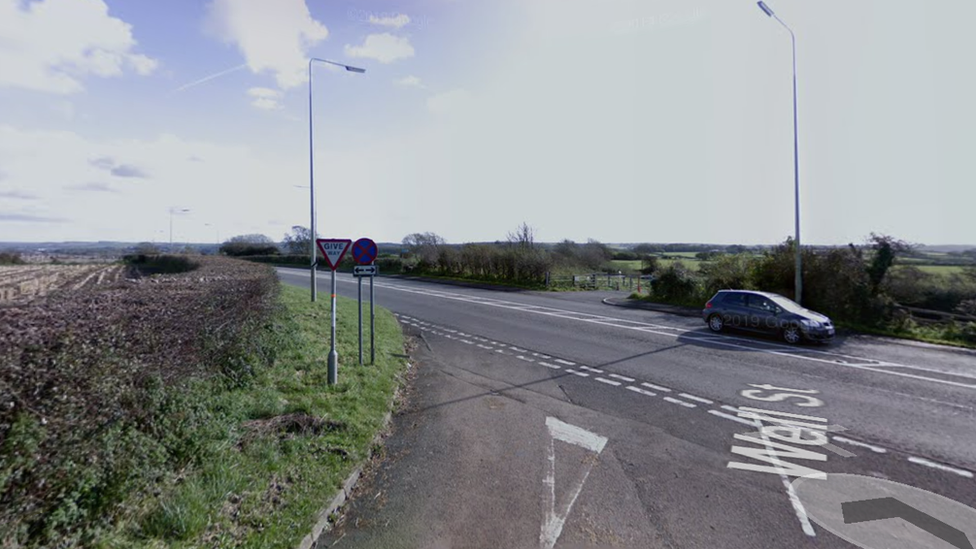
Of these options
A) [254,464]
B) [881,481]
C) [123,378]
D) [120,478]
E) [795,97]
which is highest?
[795,97]

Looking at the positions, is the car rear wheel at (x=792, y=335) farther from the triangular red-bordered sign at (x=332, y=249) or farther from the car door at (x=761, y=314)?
the triangular red-bordered sign at (x=332, y=249)

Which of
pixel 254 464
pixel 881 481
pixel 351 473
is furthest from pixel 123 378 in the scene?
pixel 881 481

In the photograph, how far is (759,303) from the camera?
1365 cm

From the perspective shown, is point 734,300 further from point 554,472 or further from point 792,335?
point 554,472

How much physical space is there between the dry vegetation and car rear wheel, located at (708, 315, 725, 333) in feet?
47.3

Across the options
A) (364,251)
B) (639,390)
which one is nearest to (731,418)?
(639,390)

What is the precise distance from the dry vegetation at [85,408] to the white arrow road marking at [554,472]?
330cm

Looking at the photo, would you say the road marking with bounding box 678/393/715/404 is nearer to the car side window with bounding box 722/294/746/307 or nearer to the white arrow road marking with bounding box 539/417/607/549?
the white arrow road marking with bounding box 539/417/607/549

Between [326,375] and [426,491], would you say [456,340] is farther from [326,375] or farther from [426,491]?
[426,491]

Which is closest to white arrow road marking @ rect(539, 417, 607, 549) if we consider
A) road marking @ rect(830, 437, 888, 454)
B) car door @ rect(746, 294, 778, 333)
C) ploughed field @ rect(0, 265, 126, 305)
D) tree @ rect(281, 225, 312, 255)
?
road marking @ rect(830, 437, 888, 454)

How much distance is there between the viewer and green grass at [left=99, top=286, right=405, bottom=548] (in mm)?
3326

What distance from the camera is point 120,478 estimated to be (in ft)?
10.5

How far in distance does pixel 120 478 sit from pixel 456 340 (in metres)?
10.2

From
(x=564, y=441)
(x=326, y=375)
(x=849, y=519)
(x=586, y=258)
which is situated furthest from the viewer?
(x=586, y=258)
